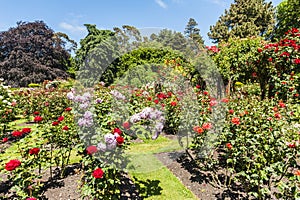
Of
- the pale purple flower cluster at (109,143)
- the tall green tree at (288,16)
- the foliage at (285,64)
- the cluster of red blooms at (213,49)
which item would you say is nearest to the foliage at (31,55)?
the cluster of red blooms at (213,49)

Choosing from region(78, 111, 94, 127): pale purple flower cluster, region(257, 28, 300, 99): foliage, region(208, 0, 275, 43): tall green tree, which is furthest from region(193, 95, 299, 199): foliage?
region(208, 0, 275, 43): tall green tree

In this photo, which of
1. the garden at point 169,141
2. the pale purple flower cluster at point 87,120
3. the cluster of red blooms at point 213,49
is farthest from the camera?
the cluster of red blooms at point 213,49

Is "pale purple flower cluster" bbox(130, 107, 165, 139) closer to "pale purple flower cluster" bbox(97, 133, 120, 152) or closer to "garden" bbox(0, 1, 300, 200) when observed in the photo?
"garden" bbox(0, 1, 300, 200)

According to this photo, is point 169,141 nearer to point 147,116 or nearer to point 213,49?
point 147,116

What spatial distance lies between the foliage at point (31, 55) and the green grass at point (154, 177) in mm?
16515

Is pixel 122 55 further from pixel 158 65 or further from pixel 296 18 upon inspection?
pixel 296 18

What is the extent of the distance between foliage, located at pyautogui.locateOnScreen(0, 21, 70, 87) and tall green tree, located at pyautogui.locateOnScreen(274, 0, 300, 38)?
56.1ft

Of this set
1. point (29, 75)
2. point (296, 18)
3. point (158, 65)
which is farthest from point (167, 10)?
point (29, 75)

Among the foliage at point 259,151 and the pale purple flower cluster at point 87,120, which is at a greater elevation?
the pale purple flower cluster at point 87,120

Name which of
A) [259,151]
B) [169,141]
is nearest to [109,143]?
[259,151]

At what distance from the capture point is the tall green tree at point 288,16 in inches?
413

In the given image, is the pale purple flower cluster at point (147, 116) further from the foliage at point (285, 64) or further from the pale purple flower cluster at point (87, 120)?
the foliage at point (285, 64)

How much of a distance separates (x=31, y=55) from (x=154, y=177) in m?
19.1

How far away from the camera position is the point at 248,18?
882 inches
